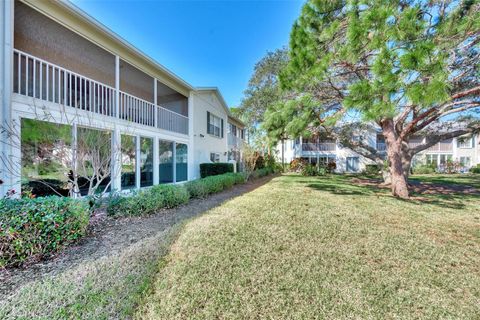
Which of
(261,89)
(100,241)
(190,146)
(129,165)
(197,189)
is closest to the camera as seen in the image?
(100,241)

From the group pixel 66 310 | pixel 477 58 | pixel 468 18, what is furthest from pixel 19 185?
pixel 477 58

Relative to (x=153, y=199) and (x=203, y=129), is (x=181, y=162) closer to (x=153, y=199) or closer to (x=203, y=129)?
(x=203, y=129)

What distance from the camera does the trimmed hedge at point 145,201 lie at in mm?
5527

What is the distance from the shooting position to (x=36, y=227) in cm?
335

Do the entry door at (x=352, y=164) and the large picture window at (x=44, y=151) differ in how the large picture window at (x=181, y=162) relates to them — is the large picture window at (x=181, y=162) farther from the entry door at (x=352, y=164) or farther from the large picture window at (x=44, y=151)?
the entry door at (x=352, y=164)

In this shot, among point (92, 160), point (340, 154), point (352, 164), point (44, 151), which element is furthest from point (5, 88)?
point (352, 164)

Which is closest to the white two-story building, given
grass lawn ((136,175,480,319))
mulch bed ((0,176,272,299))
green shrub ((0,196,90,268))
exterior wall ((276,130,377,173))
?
mulch bed ((0,176,272,299))

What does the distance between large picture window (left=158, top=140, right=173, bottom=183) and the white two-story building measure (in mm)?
52

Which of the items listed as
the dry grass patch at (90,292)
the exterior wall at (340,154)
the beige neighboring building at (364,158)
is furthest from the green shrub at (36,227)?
the beige neighboring building at (364,158)

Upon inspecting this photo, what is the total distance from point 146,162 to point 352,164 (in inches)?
1048

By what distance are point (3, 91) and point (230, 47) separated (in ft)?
47.6

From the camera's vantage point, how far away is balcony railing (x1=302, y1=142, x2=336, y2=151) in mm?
28531

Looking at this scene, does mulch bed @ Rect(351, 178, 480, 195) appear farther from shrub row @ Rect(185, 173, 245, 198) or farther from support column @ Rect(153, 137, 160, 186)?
support column @ Rect(153, 137, 160, 186)

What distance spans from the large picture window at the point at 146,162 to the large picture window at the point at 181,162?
1928 mm
